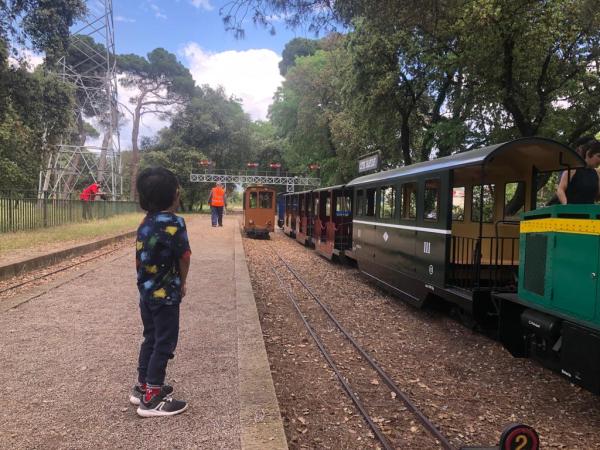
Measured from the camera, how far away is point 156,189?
348 centimetres

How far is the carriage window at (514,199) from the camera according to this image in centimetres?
776

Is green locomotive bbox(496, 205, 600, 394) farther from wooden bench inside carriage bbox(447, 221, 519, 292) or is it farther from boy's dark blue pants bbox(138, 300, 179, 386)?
boy's dark blue pants bbox(138, 300, 179, 386)

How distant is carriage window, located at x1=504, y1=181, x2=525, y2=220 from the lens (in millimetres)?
7758

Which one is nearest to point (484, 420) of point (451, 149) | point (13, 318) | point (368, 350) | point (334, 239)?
point (368, 350)

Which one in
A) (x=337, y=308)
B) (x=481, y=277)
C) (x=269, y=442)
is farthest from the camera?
(x=337, y=308)

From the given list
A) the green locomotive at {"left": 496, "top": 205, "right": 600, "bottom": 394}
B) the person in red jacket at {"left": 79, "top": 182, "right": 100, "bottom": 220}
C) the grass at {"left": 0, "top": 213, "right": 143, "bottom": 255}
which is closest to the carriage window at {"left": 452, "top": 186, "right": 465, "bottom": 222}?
the green locomotive at {"left": 496, "top": 205, "right": 600, "bottom": 394}

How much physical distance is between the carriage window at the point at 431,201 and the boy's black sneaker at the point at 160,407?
5041mm

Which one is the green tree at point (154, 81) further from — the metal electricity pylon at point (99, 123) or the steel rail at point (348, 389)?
the steel rail at point (348, 389)

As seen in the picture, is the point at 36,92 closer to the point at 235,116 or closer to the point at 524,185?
the point at 524,185

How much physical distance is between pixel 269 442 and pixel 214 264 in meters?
8.98

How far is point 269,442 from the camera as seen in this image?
3.19m

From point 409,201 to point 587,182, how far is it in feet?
12.0

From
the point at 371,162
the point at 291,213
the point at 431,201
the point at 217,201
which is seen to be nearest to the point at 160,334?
the point at 431,201

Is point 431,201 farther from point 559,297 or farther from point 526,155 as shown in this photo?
point 559,297
